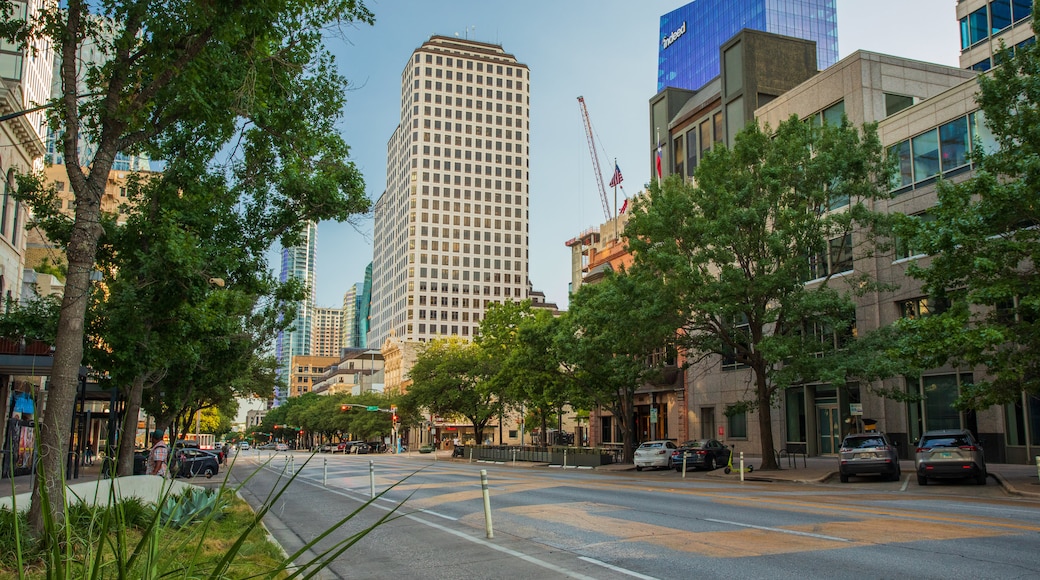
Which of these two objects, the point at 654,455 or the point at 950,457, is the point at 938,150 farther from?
the point at 654,455

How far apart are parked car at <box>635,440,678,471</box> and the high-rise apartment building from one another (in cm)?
11505

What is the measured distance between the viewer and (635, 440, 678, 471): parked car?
125 feet

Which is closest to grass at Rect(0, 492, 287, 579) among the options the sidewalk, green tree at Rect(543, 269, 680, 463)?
the sidewalk

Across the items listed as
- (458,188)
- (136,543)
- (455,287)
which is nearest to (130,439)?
(136,543)

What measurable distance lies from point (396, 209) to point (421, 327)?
28.9m

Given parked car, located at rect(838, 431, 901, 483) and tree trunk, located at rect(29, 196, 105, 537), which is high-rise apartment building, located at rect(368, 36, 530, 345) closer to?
parked car, located at rect(838, 431, 901, 483)

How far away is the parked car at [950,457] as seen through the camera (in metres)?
22.6

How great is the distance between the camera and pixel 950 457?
2270 cm

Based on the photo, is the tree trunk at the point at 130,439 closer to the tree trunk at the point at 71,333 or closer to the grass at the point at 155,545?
the grass at the point at 155,545

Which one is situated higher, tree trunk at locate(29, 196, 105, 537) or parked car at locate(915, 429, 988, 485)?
tree trunk at locate(29, 196, 105, 537)

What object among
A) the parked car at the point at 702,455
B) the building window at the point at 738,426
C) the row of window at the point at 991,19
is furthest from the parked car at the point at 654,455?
the row of window at the point at 991,19

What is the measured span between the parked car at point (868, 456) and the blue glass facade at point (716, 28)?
352 ft

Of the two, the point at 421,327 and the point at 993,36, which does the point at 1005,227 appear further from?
the point at 421,327

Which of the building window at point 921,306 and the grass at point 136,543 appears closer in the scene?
the grass at point 136,543
